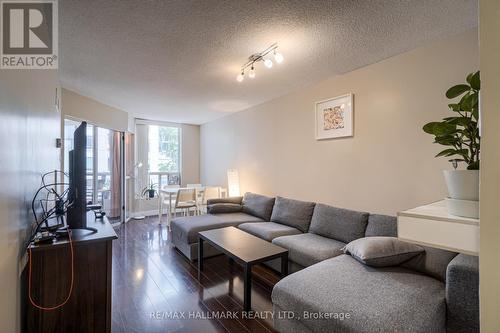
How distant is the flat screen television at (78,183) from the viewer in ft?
5.48

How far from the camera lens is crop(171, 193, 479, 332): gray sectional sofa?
50.4 inches

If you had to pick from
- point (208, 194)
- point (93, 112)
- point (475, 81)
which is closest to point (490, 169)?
point (475, 81)

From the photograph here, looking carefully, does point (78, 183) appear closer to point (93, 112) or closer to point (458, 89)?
point (458, 89)

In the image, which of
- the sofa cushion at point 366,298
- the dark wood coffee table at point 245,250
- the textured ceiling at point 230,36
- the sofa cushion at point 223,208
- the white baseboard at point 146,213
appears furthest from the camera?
the white baseboard at point 146,213

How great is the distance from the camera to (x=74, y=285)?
4.74ft

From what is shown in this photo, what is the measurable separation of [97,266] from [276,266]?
184 cm

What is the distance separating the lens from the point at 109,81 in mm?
3043

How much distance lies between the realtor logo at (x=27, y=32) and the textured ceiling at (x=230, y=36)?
0.10m

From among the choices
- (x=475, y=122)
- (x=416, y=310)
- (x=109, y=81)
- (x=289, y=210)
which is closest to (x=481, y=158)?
(x=475, y=122)

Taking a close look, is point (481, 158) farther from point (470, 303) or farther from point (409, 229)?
point (470, 303)

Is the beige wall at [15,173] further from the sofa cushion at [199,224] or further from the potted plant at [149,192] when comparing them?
the potted plant at [149,192]

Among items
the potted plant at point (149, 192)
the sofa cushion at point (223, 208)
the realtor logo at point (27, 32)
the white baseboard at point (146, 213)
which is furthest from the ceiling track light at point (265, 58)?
the white baseboard at point (146, 213)

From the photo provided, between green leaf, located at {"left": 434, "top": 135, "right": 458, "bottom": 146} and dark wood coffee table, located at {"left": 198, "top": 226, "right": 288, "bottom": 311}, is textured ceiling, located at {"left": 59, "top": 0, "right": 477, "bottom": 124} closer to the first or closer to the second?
green leaf, located at {"left": 434, "top": 135, "right": 458, "bottom": 146}

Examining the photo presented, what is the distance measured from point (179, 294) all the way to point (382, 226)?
215cm
